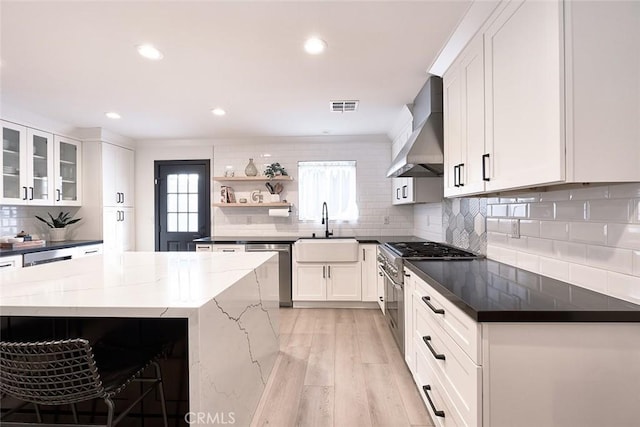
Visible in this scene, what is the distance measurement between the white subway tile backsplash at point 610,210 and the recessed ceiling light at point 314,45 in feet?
5.83

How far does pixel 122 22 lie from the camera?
1963mm

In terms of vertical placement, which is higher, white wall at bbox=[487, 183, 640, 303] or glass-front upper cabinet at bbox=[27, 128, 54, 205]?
glass-front upper cabinet at bbox=[27, 128, 54, 205]

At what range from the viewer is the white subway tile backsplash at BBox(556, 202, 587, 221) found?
150cm

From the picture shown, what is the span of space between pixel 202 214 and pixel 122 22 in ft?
11.1

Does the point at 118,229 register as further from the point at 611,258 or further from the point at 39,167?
the point at 611,258

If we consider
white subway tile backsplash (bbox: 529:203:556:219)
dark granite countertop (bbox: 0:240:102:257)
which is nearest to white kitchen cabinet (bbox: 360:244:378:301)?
white subway tile backsplash (bbox: 529:203:556:219)

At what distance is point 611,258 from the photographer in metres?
1.35

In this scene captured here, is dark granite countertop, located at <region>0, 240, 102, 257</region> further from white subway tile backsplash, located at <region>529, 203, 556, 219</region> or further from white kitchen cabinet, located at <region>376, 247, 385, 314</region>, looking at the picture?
white subway tile backsplash, located at <region>529, 203, 556, 219</region>

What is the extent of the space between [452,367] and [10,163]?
182 inches

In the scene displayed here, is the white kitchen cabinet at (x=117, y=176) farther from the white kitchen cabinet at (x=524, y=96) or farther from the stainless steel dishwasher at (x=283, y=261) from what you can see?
the white kitchen cabinet at (x=524, y=96)

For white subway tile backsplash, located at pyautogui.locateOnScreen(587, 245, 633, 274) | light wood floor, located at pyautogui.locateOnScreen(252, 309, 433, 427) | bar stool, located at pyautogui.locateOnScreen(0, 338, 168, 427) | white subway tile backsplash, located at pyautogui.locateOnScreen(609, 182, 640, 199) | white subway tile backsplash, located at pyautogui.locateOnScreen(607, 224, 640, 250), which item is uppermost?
white subway tile backsplash, located at pyautogui.locateOnScreen(609, 182, 640, 199)

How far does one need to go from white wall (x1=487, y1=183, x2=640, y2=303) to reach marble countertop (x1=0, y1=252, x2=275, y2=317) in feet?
5.31

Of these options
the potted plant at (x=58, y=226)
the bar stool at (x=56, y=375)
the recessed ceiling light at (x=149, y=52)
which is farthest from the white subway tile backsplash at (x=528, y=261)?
the potted plant at (x=58, y=226)

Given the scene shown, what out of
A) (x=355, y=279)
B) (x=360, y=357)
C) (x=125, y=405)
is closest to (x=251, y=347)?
(x=125, y=405)
